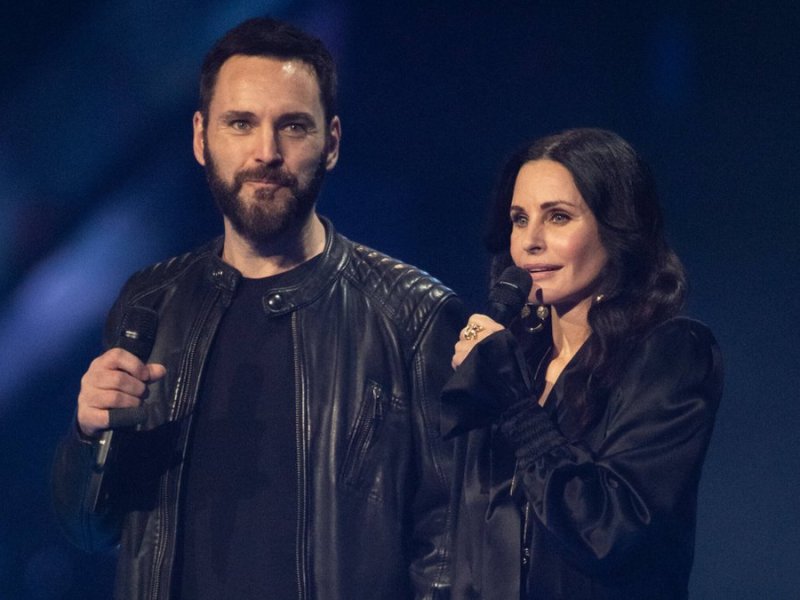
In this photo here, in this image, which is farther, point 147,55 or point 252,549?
point 147,55

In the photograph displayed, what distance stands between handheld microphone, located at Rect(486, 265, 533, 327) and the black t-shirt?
46cm

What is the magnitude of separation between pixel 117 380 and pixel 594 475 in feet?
2.82

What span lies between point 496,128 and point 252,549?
185 cm

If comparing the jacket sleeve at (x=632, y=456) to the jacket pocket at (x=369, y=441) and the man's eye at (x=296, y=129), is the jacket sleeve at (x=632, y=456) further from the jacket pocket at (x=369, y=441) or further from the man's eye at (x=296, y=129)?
the man's eye at (x=296, y=129)

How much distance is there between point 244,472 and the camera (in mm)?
2244

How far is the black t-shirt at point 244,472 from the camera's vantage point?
2186mm

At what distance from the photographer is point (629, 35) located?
3.54 m

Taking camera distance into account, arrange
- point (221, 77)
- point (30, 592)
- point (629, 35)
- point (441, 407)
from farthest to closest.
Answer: point (629, 35), point (30, 592), point (221, 77), point (441, 407)

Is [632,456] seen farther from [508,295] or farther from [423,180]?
[423,180]

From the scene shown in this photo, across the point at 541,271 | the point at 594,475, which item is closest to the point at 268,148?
the point at 541,271

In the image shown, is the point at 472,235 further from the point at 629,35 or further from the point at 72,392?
the point at 72,392

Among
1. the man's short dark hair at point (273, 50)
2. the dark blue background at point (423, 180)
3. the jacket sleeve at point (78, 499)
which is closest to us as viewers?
the jacket sleeve at point (78, 499)

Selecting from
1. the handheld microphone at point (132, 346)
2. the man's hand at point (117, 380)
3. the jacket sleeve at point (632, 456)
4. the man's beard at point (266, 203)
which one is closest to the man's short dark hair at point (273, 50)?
the man's beard at point (266, 203)

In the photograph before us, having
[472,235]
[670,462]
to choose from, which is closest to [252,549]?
[670,462]
